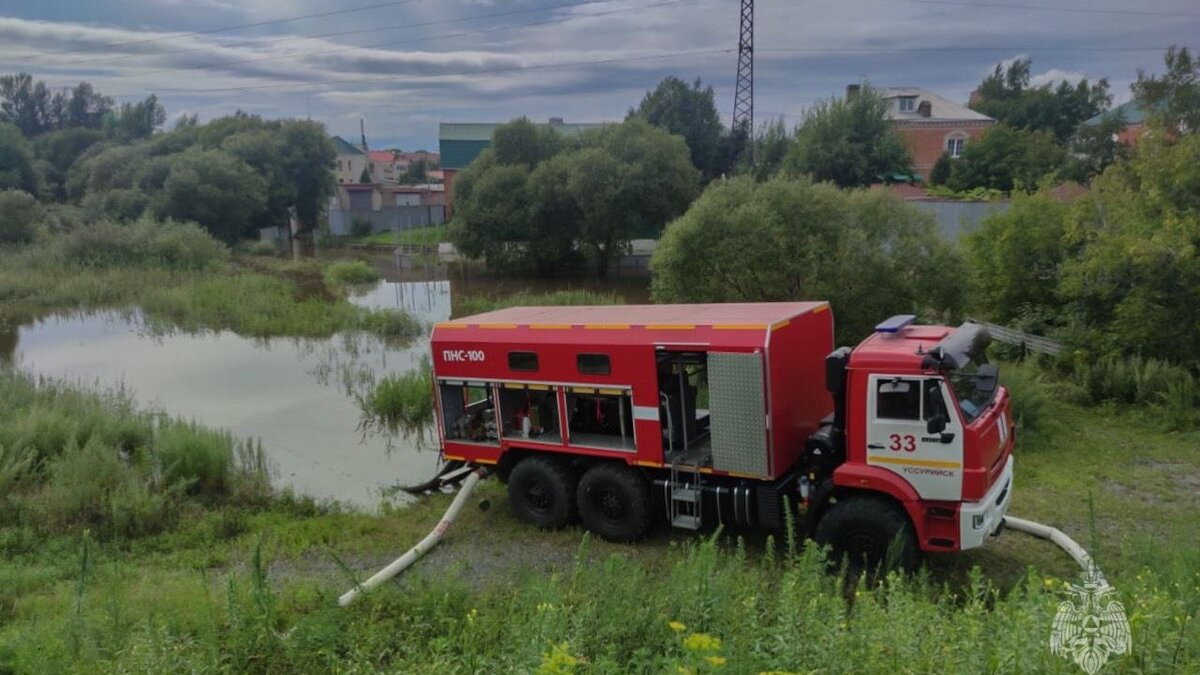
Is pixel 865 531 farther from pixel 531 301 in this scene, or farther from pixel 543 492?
pixel 531 301

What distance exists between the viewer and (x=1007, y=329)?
672 inches

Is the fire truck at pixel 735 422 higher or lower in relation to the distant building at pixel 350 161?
lower

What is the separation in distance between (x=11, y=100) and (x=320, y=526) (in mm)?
106523

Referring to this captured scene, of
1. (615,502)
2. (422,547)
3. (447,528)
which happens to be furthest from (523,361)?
(422,547)

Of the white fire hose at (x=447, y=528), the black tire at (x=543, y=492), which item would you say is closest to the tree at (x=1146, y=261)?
the white fire hose at (x=447, y=528)

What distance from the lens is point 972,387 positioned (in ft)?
24.1

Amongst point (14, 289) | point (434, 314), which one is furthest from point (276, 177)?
point (434, 314)

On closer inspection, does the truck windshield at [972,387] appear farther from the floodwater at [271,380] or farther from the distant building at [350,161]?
the distant building at [350,161]

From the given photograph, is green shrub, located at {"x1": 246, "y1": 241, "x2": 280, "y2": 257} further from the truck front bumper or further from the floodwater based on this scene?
the truck front bumper

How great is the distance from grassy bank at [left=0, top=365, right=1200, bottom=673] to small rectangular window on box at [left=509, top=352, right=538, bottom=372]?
2.00 meters

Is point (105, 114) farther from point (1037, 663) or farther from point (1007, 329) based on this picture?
point (1037, 663)

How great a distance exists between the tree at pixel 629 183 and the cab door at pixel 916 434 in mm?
30010

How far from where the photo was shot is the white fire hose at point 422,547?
6.86 meters

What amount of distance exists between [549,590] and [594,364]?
13.0 ft
